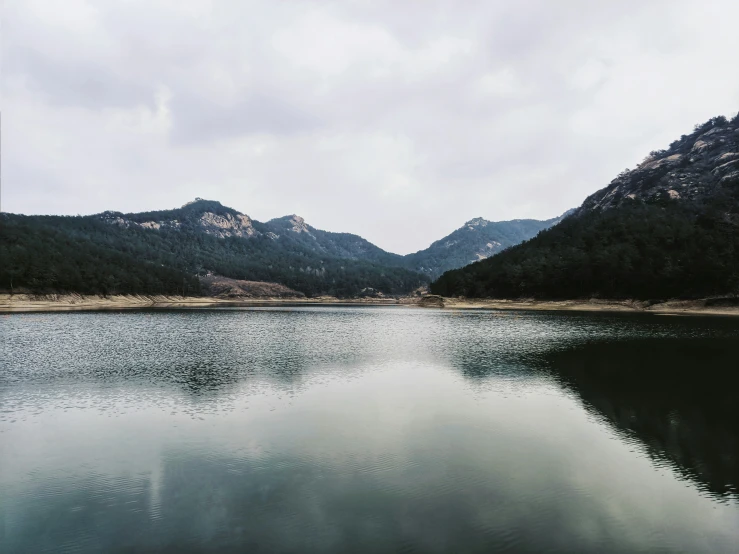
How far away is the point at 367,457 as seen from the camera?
1639 centimetres

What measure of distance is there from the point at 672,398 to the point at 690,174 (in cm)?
18140

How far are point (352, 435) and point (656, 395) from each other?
19.5 m

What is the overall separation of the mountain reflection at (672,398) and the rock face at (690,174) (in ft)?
434

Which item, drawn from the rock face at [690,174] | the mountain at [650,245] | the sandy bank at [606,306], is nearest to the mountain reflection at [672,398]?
the sandy bank at [606,306]

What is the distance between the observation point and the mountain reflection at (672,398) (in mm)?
16078

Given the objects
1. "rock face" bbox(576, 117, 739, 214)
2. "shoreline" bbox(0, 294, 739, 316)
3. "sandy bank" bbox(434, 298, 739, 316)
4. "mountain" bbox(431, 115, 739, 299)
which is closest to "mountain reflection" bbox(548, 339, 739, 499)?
"sandy bank" bbox(434, 298, 739, 316)

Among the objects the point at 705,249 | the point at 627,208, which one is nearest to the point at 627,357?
the point at 705,249

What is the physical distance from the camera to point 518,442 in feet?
59.8

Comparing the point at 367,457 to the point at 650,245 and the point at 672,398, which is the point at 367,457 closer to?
the point at 672,398

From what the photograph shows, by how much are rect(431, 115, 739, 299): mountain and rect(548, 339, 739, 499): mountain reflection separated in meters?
69.8

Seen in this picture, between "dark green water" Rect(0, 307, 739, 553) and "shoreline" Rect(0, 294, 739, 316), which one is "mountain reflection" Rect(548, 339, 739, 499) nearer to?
"dark green water" Rect(0, 307, 739, 553)

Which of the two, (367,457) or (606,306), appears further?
(606,306)

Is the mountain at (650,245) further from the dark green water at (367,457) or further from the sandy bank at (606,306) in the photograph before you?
the dark green water at (367,457)

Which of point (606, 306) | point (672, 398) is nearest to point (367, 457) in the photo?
point (672, 398)
